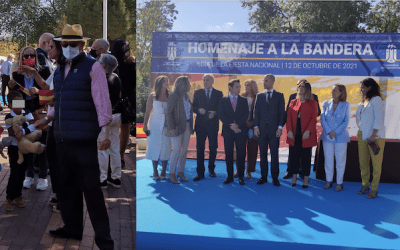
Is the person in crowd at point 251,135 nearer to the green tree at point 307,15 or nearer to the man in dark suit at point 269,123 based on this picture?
the man in dark suit at point 269,123

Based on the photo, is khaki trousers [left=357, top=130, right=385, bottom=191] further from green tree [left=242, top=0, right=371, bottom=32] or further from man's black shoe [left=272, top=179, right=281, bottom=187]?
green tree [left=242, top=0, right=371, bottom=32]

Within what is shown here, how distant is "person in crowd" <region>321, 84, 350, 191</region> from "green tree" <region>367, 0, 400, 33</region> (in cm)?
60

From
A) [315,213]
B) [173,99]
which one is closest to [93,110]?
[173,99]

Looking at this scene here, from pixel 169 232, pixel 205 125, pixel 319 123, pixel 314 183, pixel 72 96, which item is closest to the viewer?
pixel 72 96

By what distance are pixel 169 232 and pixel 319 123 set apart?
7.39 ft

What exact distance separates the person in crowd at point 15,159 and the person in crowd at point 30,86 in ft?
0.59

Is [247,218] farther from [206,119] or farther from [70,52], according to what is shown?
[70,52]

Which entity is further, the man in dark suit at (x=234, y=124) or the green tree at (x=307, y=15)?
the man in dark suit at (x=234, y=124)

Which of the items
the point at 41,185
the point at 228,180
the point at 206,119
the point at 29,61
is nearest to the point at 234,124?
the point at 206,119

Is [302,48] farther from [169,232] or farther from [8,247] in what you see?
[8,247]

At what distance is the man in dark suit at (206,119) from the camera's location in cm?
380

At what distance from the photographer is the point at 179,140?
3.86 metres

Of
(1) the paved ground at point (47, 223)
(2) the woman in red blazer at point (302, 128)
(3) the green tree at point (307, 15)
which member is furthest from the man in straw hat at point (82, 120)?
(2) the woman in red blazer at point (302, 128)

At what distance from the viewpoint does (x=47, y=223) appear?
Answer: 14.2ft
